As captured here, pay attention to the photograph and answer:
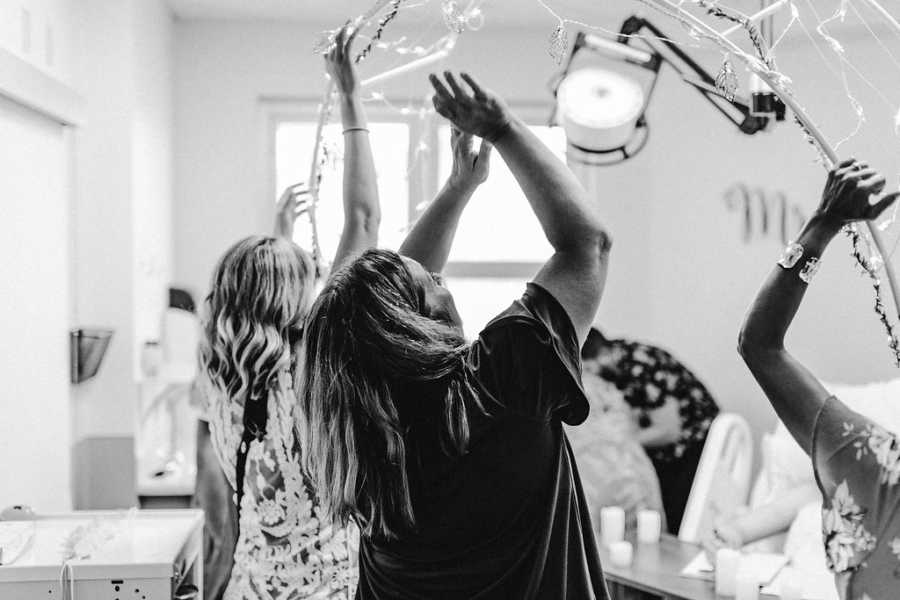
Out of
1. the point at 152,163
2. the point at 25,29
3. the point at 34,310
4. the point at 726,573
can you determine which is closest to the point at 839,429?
the point at 726,573

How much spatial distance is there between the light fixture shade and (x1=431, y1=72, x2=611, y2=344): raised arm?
4.52 ft

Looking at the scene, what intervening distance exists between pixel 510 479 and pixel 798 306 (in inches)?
14.4

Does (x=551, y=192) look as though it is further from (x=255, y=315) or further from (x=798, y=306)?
(x=255, y=315)

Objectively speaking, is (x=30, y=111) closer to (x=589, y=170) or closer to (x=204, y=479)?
(x=204, y=479)

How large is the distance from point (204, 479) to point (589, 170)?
7.41 feet

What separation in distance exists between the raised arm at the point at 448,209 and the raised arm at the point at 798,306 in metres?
0.45

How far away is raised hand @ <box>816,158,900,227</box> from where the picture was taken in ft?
3.16

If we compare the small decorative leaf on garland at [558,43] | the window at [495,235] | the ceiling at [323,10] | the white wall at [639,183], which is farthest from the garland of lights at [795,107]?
the window at [495,235]

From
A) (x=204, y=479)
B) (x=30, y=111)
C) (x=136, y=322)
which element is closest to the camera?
(x=30, y=111)

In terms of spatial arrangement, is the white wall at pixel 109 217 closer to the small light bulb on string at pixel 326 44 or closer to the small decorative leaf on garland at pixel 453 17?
the small light bulb on string at pixel 326 44

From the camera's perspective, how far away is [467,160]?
129 centimetres

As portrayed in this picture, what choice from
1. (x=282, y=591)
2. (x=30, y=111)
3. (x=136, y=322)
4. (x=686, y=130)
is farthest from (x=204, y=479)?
(x=686, y=130)

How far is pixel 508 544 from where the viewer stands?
0.98 meters

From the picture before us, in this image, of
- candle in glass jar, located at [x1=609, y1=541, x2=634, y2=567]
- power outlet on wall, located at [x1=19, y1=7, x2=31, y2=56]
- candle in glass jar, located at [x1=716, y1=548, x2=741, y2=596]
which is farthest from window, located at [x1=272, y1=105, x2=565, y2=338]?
candle in glass jar, located at [x1=716, y1=548, x2=741, y2=596]
